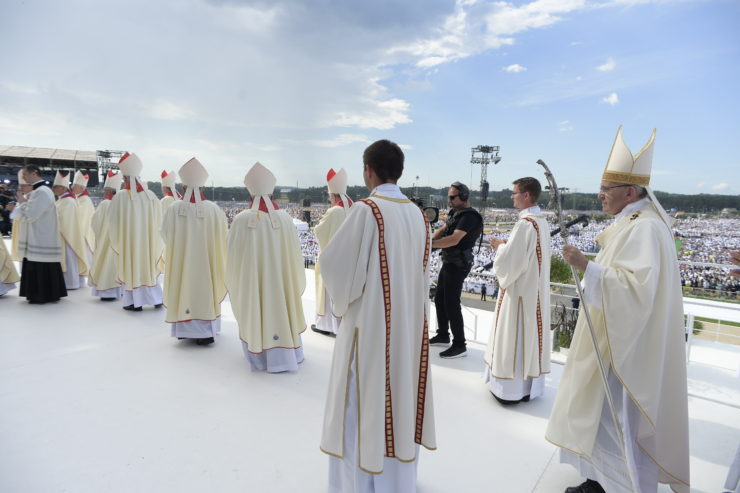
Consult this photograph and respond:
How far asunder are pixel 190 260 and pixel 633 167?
13.5 ft

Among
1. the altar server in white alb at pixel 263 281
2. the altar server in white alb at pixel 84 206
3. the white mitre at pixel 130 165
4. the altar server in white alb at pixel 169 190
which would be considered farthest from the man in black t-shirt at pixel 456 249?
the altar server in white alb at pixel 84 206

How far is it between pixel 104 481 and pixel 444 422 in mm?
2273

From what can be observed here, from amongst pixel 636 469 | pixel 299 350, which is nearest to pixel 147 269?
pixel 299 350

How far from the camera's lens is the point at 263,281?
388 cm

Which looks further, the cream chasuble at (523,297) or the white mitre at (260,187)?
the white mitre at (260,187)

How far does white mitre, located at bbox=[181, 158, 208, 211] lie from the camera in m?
→ 4.36

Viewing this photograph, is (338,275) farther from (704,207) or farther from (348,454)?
(704,207)

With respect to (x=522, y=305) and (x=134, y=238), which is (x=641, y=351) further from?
(x=134, y=238)

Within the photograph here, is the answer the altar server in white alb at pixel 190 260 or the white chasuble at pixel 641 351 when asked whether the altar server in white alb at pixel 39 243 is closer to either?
the altar server in white alb at pixel 190 260

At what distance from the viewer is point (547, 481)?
2.46 m

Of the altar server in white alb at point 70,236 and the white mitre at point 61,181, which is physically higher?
the white mitre at point 61,181

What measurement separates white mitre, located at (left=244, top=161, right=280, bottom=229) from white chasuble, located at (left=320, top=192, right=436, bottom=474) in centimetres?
215

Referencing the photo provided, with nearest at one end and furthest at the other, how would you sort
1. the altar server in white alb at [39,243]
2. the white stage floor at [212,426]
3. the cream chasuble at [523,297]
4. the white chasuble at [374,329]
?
the white chasuble at [374,329]
the white stage floor at [212,426]
the cream chasuble at [523,297]
the altar server in white alb at [39,243]

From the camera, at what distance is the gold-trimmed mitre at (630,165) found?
7.02ft
